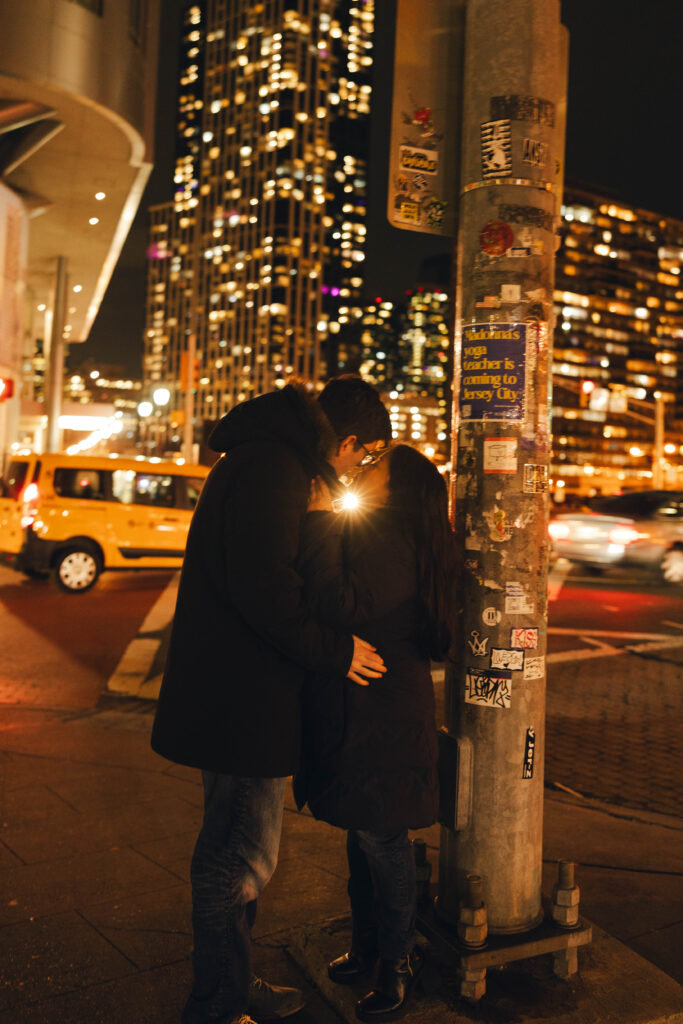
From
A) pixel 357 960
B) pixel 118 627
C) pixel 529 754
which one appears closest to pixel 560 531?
pixel 118 627

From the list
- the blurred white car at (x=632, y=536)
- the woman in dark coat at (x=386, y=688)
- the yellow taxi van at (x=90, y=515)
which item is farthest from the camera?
the blurred white car at (x=632, y=536)

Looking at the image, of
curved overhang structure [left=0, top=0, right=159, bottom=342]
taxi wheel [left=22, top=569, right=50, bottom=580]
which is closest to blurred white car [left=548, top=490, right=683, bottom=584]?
taxi wheel [left=22, top=569, right=50, bottom=580]

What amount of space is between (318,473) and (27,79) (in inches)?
933

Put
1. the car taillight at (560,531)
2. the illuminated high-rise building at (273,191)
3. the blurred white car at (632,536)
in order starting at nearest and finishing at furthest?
1. the blurred white car at (632,536)
2. the car taillight at (560,531)
3. the illuminated high-rise building at (273,191)

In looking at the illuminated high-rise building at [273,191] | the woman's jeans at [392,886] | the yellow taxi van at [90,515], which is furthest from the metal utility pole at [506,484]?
the illuminated high-rise building at [273,191]

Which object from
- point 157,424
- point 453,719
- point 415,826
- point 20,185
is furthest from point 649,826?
point 157,424

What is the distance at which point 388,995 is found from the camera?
2.71 m

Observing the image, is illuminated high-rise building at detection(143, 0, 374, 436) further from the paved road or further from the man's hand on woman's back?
the man's hand on woman's back

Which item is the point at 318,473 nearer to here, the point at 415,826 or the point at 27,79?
the point at 415,826

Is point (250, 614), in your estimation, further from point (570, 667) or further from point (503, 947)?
point (570, 667)

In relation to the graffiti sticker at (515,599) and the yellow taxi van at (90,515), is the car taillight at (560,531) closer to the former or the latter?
the yellow taxi van at (90,515)

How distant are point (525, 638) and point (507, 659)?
3.6 inches

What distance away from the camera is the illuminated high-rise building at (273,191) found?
16712cm

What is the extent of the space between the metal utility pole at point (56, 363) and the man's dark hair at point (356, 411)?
33.9 metres
